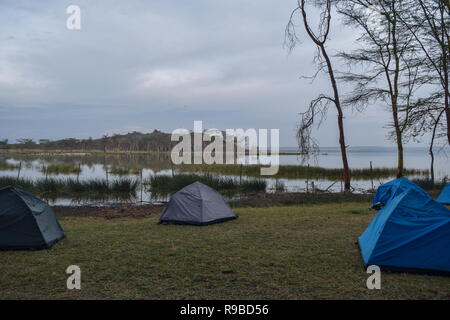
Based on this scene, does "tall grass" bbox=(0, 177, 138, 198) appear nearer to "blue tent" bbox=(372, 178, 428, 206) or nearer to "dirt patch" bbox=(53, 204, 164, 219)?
"dirt patch" bbox=(53, 204, 164, 219)

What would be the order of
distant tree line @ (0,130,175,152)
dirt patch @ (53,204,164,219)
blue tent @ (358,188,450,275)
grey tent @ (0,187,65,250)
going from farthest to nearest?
distant tree line @ (0,130,175,152) → dirt patch @ (53,204,164,219) → grey tent @ (0,187,65,250) → blue tent @ (358,188,450,275)

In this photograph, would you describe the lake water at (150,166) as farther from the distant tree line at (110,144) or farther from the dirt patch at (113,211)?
the distant tree line at (110,144)

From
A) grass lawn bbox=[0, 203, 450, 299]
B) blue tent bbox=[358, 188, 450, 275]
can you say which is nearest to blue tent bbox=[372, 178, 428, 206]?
grass lawn bbox=[0, 203, 450, 299]

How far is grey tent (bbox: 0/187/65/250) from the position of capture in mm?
7738

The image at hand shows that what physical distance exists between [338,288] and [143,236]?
5.13 m

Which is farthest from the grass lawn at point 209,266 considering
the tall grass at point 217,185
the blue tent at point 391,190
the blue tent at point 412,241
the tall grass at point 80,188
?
the tall grass at point 217,185

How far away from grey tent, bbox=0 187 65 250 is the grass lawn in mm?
277

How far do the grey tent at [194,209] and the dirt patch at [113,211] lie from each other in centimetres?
233

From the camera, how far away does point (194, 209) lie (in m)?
10.8

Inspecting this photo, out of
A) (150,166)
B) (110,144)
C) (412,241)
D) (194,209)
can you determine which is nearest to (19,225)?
(194,209)

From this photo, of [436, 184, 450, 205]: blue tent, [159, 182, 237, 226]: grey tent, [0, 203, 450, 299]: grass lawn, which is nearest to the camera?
[0, 203, 450, 299]: grass lawn

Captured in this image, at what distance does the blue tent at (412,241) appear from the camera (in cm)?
589

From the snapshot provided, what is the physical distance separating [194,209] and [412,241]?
601 centimetres
